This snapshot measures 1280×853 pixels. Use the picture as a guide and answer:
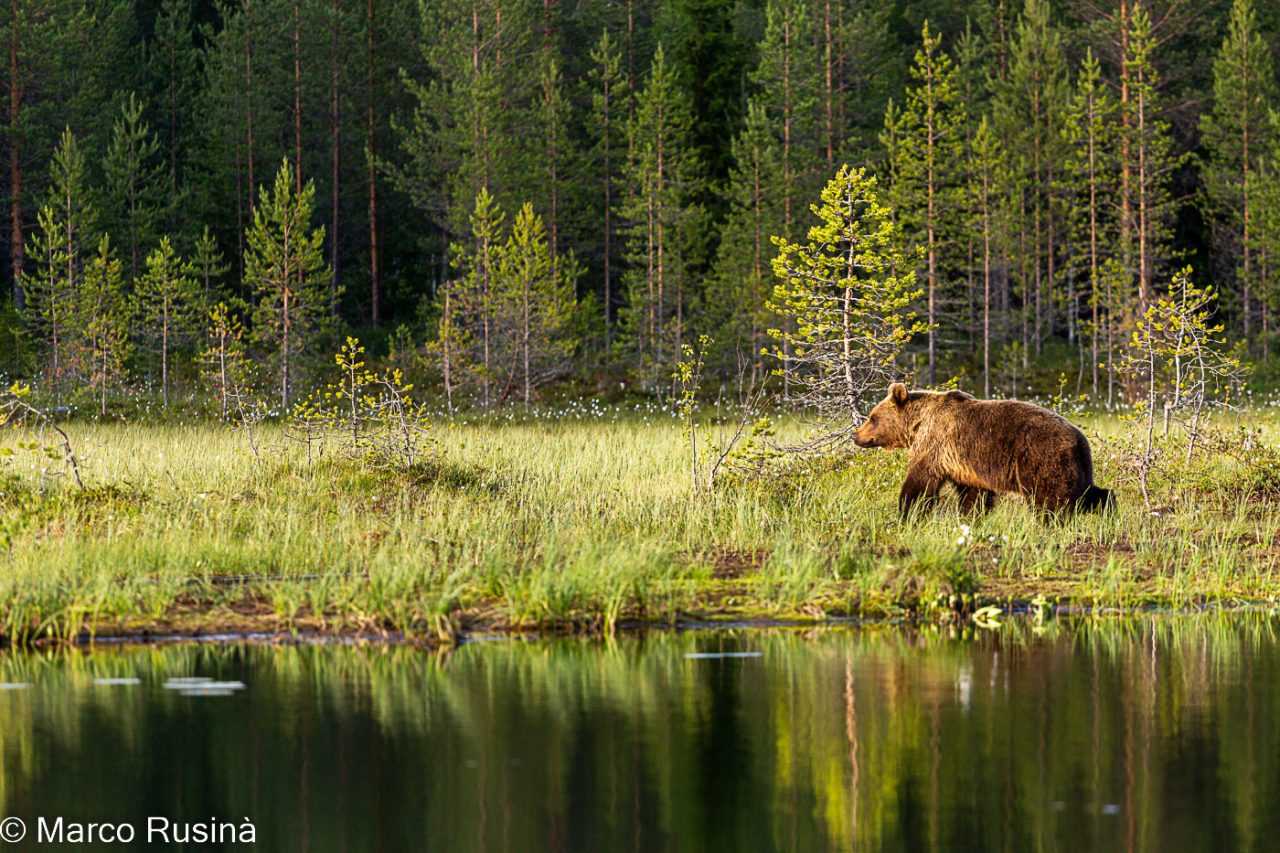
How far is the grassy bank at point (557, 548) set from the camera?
1110cm

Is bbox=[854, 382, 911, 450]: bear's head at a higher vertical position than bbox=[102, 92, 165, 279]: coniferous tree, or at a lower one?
lower

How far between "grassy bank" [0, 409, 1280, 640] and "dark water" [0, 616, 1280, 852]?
0.68m

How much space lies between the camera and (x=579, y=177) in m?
62.6

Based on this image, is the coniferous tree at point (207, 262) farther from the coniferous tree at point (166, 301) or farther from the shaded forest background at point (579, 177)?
the coniferous tree at point (166, 301)

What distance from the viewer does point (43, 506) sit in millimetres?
14867

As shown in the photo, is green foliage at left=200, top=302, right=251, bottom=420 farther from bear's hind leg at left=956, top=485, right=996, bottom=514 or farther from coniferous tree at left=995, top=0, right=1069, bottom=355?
bear's hind leg at left=956, top=485, right=996, bottom=514

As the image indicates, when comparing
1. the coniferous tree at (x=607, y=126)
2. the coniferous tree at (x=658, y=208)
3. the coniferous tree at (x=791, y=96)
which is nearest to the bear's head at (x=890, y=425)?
the coniferous tree at (x=658, y=208)

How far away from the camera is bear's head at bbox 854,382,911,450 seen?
16203 mm

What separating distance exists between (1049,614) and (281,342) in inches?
1635

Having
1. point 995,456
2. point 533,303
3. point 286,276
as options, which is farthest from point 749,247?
point 995,456

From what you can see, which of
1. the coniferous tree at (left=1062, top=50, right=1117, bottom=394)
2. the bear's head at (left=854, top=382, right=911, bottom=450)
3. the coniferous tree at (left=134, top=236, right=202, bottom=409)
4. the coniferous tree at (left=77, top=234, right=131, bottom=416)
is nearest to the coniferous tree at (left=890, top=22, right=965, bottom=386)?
the coniferous tree at (left=1062, top=50, right=1117, bottom=394)

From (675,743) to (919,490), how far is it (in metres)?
7.99

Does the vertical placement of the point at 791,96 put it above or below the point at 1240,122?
above

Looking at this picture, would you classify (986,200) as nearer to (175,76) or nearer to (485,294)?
(485,294)
